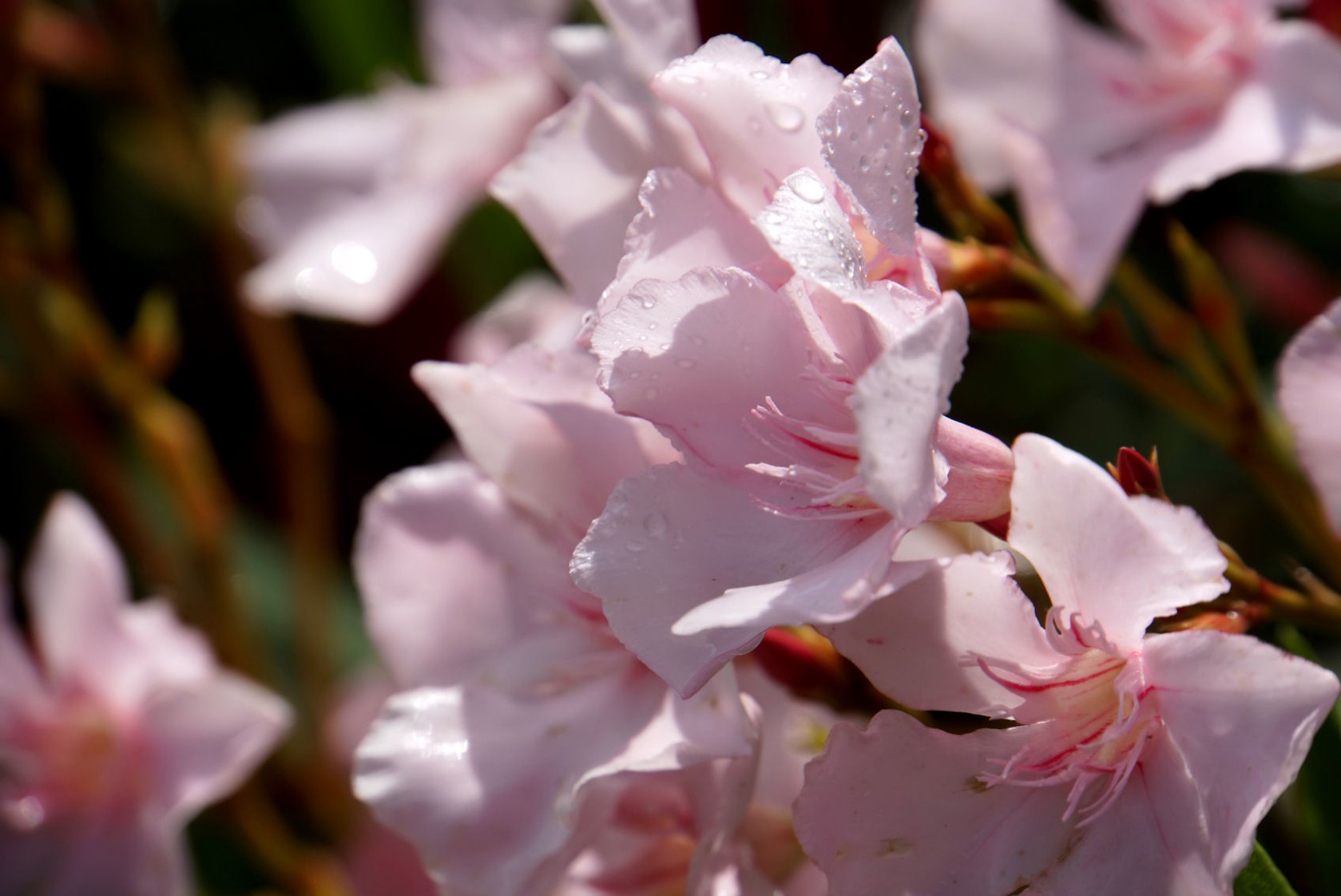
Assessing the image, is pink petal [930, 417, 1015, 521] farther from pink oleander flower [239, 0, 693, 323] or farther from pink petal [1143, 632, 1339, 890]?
pink oleander flower [239, 0, 693, 323]

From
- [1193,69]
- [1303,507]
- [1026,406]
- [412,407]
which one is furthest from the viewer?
[412,407]

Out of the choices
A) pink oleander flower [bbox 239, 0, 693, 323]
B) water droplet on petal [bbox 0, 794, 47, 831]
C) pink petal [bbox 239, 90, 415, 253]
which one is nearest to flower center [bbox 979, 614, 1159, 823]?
pink oleander flower [bbox 239, 0, 693, 323]

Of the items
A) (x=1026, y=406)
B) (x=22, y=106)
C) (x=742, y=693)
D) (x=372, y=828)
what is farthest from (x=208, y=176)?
(x=742, y=693)

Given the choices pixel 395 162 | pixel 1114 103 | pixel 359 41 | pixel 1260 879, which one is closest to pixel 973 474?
pixel 1260 879

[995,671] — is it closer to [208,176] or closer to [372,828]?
[372,828]

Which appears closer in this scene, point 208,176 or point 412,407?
point 208,176

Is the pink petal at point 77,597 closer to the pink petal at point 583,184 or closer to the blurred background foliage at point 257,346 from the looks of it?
the blurred background foliage at point 257,346

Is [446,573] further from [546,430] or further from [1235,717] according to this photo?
[1235,717]
